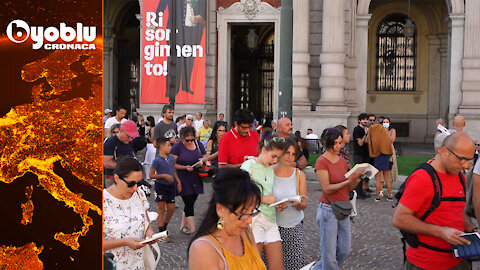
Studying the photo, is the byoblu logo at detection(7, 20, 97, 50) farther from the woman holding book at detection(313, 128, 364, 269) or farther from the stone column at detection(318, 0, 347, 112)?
the stone column at detection(318, 0, 347, 112)

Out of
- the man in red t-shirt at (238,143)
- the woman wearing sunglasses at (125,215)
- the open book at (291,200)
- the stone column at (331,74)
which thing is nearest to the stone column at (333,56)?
the stone column at (331,74)

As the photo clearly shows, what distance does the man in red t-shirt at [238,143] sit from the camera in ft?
25.3

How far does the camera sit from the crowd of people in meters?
3.21

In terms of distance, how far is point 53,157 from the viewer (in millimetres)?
3350

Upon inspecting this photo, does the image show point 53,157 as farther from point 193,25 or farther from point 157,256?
point 193,25

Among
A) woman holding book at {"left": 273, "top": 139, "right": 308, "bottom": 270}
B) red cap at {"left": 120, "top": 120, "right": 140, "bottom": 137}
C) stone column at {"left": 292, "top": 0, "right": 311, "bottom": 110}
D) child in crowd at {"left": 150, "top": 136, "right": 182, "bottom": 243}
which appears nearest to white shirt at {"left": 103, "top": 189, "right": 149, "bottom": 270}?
woman holding book at {"left": 273, "top": 139, "right": 308, "bottom": 270}

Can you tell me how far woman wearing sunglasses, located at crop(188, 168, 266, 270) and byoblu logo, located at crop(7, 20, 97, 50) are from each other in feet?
2.96

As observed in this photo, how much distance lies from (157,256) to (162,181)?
4565mm

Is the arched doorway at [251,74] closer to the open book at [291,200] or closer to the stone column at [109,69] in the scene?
the stone column at [109,69]

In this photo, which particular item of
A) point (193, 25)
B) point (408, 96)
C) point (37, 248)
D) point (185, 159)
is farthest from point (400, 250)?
point (408, 96)

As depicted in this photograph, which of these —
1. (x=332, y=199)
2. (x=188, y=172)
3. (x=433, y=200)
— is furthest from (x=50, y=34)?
(x=188, y=172)

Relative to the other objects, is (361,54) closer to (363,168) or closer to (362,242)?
(362,242)

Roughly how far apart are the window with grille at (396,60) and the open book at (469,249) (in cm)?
2768

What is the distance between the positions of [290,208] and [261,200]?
2.12 m
